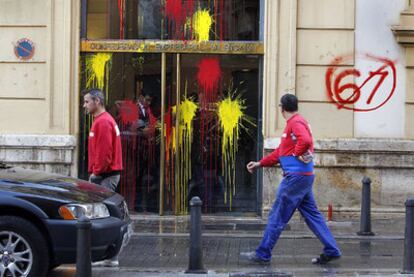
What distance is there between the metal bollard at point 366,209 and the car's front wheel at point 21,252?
5132 millimetres

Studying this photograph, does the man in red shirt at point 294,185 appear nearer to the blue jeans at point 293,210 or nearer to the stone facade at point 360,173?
the blue jeans at point 293,210

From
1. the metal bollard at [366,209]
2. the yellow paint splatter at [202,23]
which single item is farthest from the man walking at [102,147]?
the yellow paint splatter at [202,23]

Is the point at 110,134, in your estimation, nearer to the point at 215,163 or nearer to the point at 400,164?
the point at 215,163

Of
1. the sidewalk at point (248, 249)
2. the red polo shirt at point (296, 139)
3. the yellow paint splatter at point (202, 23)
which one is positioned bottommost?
the sidewalk at point (248, 249)

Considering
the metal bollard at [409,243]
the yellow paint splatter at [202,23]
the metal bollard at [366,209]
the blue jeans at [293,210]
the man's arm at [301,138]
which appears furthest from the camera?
the yellow paint splatter at [202,23]

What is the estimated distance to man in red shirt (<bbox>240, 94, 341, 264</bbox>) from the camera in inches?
318

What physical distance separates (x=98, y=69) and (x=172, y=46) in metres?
1.33

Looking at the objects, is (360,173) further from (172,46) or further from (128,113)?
(128,113)

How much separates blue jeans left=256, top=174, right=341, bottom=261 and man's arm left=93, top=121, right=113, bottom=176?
2.04 metres

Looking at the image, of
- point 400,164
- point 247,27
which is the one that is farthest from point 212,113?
point 400,164

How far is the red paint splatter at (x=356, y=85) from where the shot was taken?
1190 centimetres

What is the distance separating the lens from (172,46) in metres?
12.2

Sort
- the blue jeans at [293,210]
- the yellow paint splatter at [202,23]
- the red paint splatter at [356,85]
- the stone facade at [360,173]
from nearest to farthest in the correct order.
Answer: the blue jeans at [293,210]
the stone facade at [360,173]
the red paint splatter at [356,85]
the yellow paint splatter at [202,23]

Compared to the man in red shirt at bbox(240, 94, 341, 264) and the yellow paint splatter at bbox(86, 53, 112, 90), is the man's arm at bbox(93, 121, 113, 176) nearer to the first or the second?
the man in red shirt at bbox(240, 94, 341, 264)
